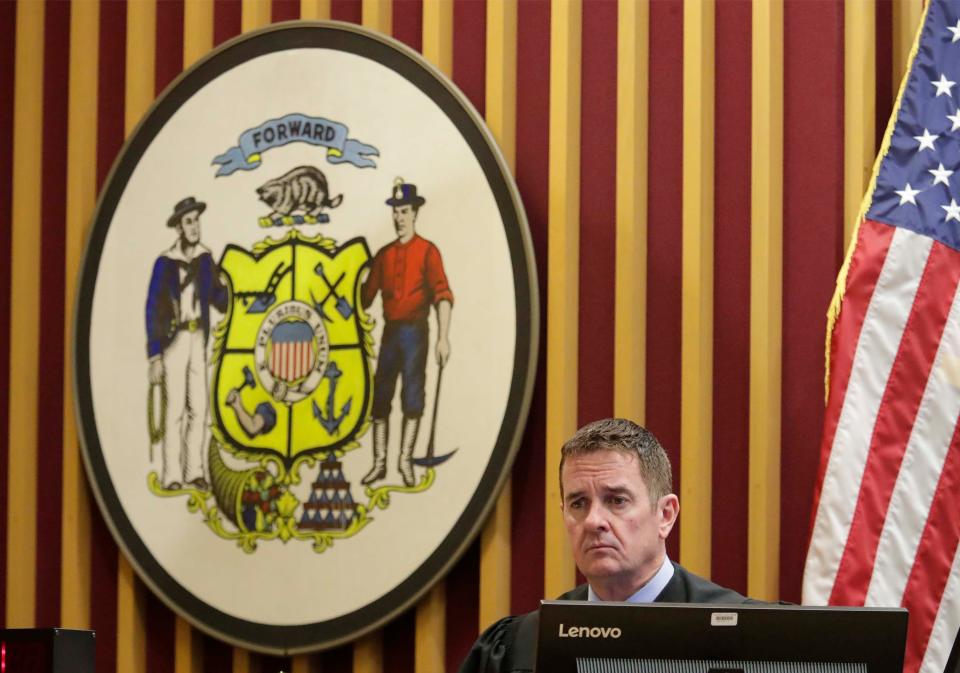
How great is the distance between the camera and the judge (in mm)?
3238

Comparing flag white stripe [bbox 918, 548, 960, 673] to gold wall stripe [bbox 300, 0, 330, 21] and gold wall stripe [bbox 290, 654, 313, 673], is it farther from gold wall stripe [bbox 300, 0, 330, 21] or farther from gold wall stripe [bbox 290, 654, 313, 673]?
gold wall stripe [bbox 300, 0, 330, 21]

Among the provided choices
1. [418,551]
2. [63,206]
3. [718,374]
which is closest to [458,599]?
[418,551]

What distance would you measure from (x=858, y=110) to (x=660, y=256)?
618 millimetres

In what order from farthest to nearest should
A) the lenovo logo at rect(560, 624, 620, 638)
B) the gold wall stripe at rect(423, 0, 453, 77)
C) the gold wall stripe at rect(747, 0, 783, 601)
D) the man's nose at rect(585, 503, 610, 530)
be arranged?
the gold wall stripe at rect(423, 0, 453, 77) → the gold wall stripe at rect(747, 0, 783, 601) → the man's nose at rect(585, 503, 610, 530) → the lenovo logo at rect(560, 624, 620, 638)

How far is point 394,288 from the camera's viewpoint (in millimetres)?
4156

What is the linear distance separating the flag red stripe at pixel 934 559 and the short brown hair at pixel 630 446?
690 mm

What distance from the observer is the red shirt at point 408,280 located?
412 centimetres

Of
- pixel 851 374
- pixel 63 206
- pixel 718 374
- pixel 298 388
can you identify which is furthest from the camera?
pixel 63 206

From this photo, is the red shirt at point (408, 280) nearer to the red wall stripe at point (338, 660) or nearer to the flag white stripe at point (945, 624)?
the red wall stripe at point (338, 660)

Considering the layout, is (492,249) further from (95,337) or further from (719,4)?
(95,337)

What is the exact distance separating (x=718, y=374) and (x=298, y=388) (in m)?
1.15

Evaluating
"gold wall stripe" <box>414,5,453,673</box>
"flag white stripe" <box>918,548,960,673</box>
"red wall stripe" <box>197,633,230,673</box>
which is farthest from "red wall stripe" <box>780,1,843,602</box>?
"red wall stripe" <box>197,633,230,673</box>

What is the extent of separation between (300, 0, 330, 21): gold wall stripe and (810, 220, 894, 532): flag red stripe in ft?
5.41

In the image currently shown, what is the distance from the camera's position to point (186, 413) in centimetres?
430
